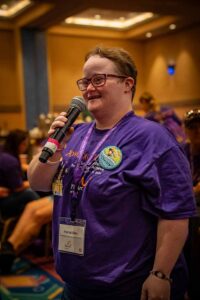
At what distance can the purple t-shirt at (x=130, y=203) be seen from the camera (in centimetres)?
109

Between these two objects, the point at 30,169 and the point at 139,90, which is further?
the point at 139,90

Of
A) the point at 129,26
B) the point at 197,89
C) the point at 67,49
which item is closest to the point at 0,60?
the point at 67,49

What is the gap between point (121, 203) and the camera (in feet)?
3.62

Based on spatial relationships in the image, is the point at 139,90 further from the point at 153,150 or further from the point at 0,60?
the point at 153,150

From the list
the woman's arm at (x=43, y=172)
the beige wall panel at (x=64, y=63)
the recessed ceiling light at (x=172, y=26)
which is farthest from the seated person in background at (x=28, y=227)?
the recessed ceiling light at (x=172, y=26)

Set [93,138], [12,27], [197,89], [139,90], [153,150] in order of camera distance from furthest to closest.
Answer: [139,90]
[197,89]
[12,27]
[93,138]
[153,150]

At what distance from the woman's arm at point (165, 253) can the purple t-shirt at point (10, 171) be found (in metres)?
2.55

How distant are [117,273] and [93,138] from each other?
1.40ft

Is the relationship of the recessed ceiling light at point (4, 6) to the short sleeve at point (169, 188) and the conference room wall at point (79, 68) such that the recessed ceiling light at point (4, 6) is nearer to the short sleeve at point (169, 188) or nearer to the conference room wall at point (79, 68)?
the conference room wall at point (79, 68)

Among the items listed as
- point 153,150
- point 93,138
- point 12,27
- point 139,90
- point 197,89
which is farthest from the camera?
point 139,90

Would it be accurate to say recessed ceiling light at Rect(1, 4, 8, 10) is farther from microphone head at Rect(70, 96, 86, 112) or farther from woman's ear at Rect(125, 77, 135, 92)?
woman's ear at Rect(125, 77, 135, 92)

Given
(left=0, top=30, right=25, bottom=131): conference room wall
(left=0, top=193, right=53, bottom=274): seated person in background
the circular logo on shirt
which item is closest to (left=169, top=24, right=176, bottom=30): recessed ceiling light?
(left=0, top=30, right=25, bottom=131): conference room wall

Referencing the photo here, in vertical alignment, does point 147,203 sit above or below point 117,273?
above

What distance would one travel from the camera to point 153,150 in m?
1.09
